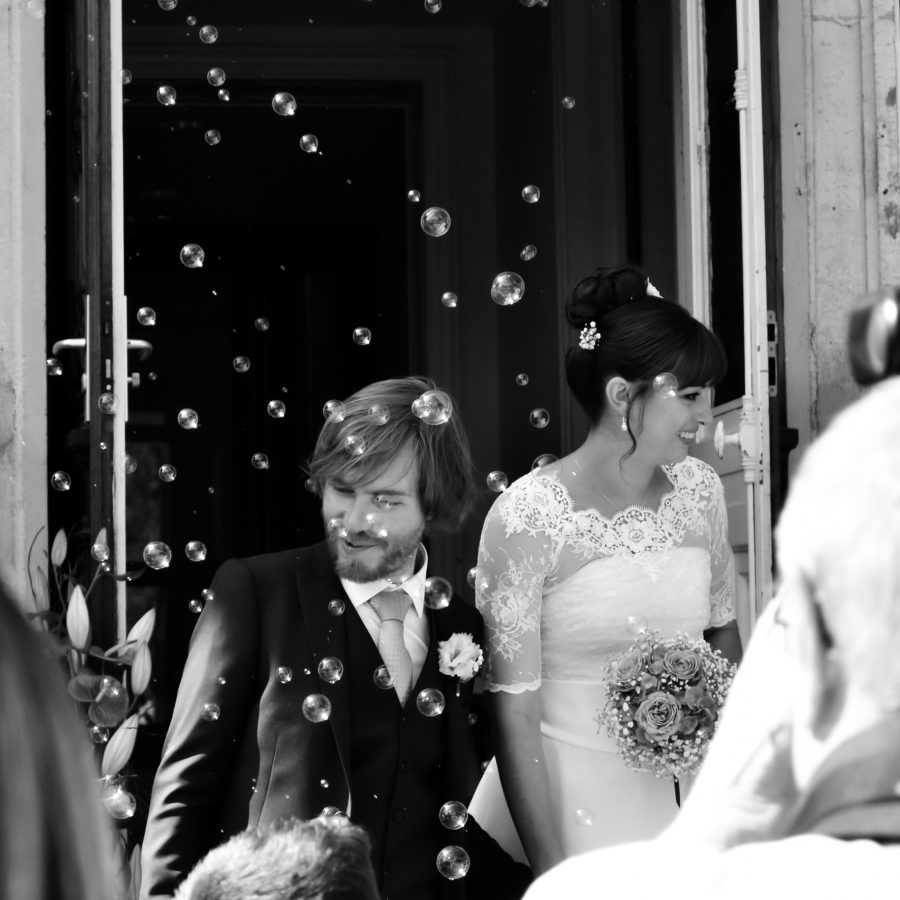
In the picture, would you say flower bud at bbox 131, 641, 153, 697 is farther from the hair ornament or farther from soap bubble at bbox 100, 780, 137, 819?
the hair ornament

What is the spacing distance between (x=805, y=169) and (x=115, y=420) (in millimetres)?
2442

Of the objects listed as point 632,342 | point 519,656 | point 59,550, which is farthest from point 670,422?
point 59,550

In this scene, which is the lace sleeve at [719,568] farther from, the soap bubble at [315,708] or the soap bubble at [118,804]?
the soap bubble at [118,804]

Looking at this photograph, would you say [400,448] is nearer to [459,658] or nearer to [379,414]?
[379,414]

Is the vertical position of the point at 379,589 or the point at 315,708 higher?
the point at 379,589

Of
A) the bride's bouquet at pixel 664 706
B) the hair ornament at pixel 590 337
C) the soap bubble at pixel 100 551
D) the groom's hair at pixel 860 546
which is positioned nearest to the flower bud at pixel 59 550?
the soap bubble at pixel 100 551

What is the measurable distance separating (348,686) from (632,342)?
3.88ft

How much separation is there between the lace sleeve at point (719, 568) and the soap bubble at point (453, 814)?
1118 mm

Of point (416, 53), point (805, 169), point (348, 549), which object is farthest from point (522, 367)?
point (348, 549)

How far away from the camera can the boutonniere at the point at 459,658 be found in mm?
2996

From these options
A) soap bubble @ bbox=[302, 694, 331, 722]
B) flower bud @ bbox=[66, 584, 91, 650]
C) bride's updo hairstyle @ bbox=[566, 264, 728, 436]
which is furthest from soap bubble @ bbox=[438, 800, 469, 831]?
flower bud @ bbox=[66, 584, 91, 650]

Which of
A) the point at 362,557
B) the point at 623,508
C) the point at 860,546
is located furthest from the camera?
the point at 623,508

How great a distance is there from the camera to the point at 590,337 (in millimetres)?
3607

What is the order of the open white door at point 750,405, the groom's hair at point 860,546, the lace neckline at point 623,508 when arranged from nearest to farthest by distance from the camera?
the groom's hair at point 860,546, the lace neckline at point 623,508, the open white door at point 750,405
